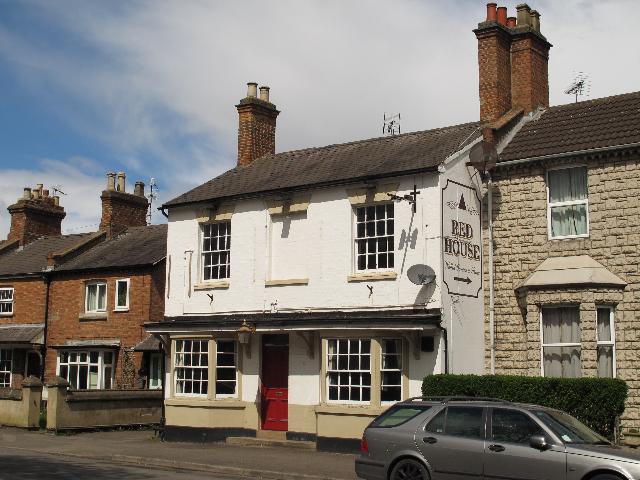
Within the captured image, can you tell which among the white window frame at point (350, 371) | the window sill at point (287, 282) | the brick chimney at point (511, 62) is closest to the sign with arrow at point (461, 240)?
the white window frame at point (350, 371)

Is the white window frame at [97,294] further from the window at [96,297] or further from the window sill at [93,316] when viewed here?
the window sill at [93,316]

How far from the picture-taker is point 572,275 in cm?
1852

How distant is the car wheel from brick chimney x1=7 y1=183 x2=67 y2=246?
28.9 m

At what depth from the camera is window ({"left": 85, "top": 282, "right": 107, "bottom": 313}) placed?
30.7 metres

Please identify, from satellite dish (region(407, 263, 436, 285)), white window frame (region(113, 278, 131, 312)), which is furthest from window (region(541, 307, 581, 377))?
white window frame (region(113, 278, 131, 312))

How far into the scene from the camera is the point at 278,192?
2158cm

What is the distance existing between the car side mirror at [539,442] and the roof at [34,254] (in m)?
25.1

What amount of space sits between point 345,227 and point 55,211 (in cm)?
2246

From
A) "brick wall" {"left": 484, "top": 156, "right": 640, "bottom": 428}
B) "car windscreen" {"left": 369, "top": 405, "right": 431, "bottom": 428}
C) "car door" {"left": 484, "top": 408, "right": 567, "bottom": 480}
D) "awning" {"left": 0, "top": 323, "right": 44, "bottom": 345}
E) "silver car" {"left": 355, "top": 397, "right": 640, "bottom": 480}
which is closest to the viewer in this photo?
"silver car" {"left": 355, "top": 397, "right": 640, "bottom": 480}

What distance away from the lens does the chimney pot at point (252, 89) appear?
26884 millimetres

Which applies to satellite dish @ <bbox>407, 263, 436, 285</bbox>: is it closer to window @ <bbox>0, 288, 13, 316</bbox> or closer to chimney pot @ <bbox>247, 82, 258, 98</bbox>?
chimney pot @ <bbox>247, 82, 258, 98</bbox>

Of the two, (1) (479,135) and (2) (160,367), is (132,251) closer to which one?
(2) (160,367)

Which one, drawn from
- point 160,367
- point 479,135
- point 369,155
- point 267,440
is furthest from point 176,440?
point 479,135

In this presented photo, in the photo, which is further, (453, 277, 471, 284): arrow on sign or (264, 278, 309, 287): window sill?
(264, 278, 309, 287): window sill
